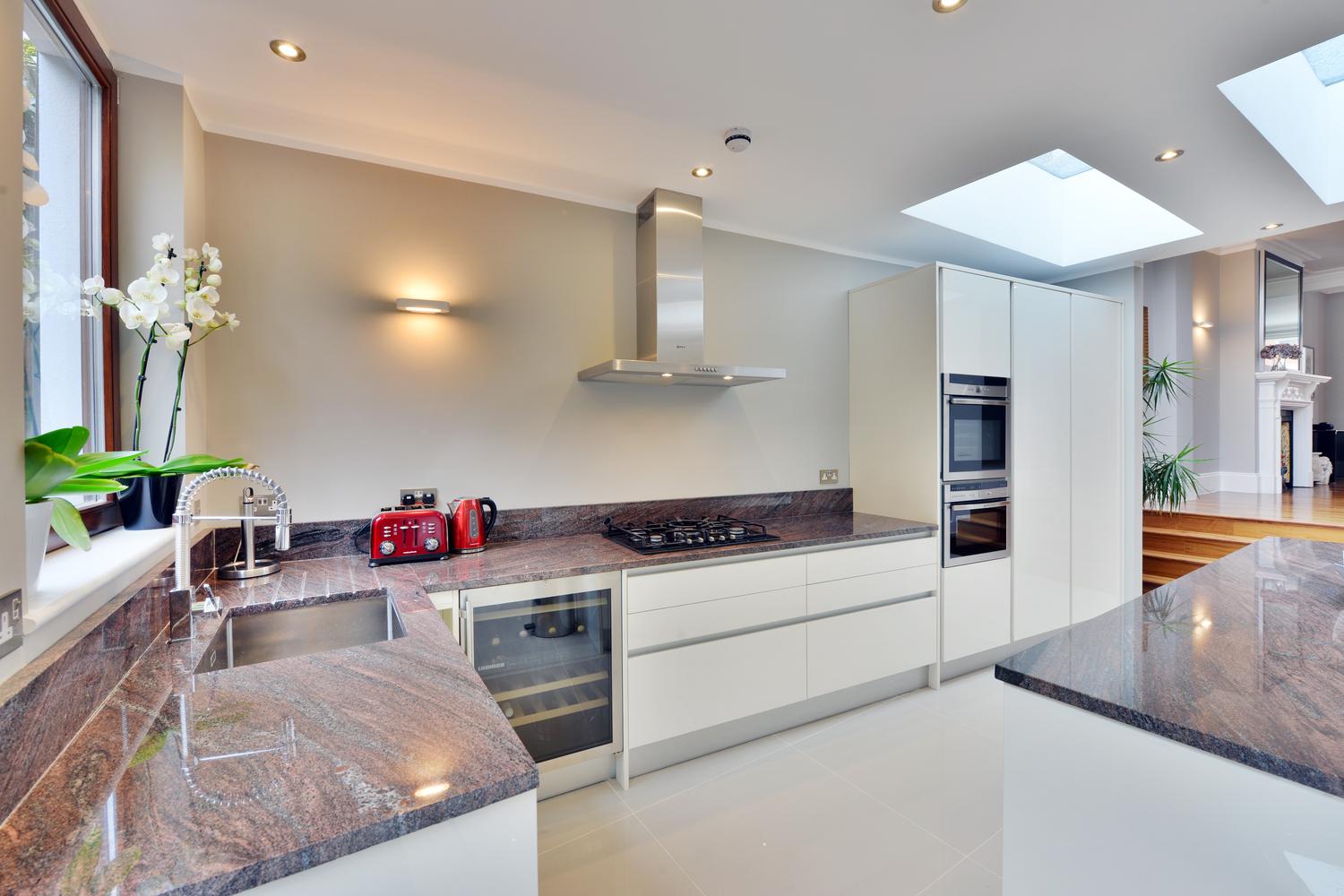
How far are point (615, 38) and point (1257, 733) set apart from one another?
2.11 metres

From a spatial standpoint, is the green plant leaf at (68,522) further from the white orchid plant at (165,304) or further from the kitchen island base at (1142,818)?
the kitchen island base at (1142,818)

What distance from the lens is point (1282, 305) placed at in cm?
588

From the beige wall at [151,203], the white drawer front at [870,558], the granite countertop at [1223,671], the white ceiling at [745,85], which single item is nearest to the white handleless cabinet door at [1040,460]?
the white drawer front at [870,558]

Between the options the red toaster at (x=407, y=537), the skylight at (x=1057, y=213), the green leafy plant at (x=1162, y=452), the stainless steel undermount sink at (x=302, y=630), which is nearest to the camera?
the stainless steel undermount sink at (x=302, y=630)

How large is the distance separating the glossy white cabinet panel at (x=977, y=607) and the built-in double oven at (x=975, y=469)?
0.07m

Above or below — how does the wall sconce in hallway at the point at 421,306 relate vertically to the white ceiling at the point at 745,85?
below

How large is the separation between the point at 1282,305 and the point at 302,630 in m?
8.69

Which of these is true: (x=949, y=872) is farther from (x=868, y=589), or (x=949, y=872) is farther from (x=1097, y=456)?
(x=1097, y=456)

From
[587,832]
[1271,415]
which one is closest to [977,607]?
[587,832]

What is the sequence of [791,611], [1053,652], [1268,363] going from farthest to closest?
[1268,363] → [791,611] → [1053,652]

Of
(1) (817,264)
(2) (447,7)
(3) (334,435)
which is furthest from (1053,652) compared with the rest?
(1) (817,264)

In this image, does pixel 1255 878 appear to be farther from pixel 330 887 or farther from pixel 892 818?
pixel 892 818

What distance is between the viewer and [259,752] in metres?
0.81

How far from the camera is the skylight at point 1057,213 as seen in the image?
3.20m
